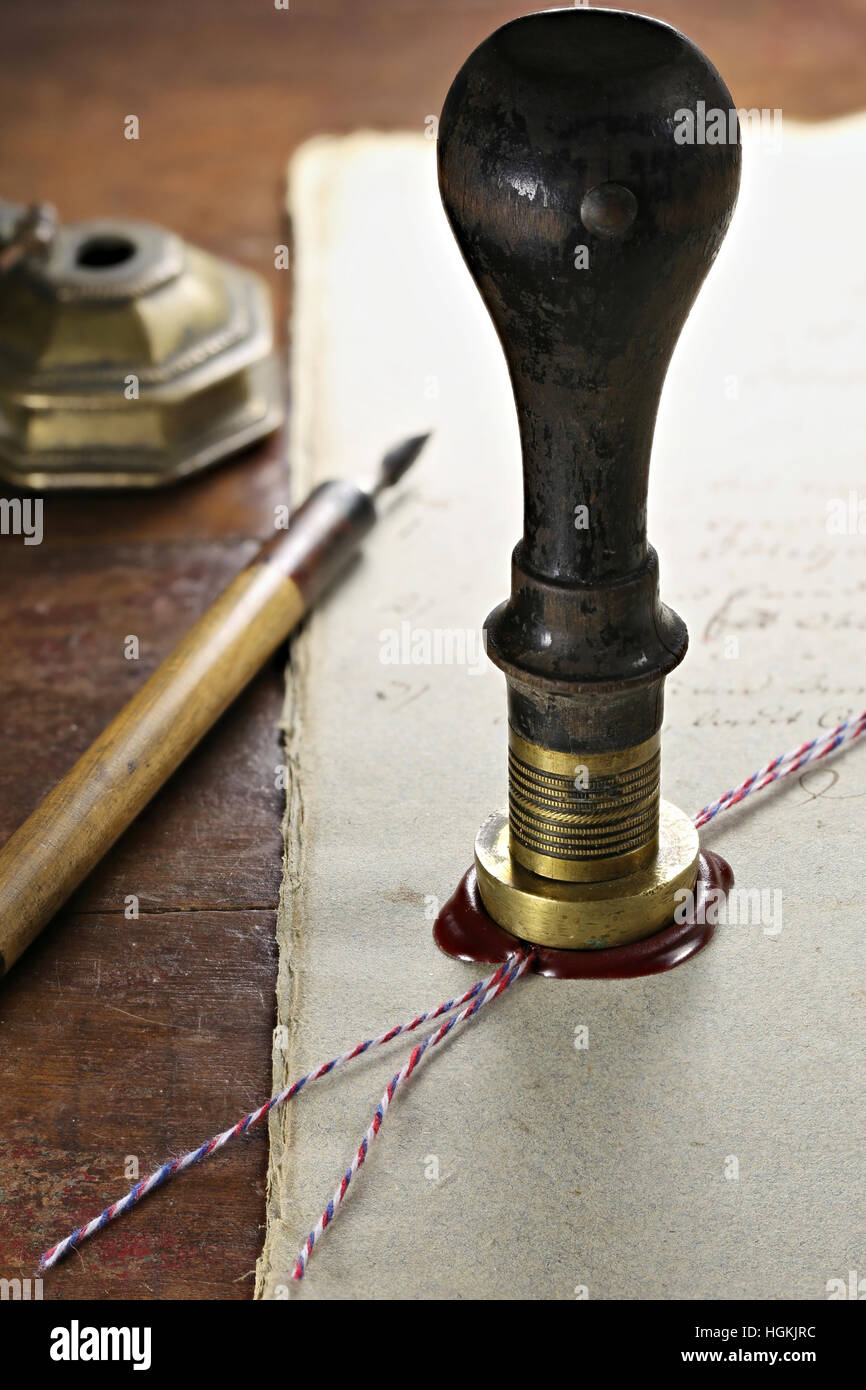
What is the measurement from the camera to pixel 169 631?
93 cm

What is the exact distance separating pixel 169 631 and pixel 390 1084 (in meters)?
0.36

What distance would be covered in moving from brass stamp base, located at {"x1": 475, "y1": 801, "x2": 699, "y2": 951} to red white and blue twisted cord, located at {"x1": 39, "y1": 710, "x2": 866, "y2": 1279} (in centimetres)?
2

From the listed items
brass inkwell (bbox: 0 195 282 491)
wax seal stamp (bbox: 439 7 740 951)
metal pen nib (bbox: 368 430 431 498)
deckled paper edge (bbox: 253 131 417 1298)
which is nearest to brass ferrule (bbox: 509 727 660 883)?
wax seal stamp (bbox: 439 7 740 951)

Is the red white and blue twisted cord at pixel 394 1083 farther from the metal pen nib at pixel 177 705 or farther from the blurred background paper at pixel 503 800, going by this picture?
the metal pen nib at pixel 177 705

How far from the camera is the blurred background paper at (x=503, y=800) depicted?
0.60 m

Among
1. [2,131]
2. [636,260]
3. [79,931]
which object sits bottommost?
[79,931]

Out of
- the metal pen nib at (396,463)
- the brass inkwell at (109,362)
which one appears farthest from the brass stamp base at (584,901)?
the brass inkwell at (109,362)

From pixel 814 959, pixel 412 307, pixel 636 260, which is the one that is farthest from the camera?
pixel 412 307

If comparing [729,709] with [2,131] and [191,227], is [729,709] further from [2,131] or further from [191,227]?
[2,131]

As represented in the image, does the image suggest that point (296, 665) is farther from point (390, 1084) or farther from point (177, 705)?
point (390, 1084)

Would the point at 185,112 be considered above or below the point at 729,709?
above

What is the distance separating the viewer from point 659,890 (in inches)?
27.9

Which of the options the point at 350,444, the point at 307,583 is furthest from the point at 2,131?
the point at 307,583

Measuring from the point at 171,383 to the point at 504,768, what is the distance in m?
0.39
